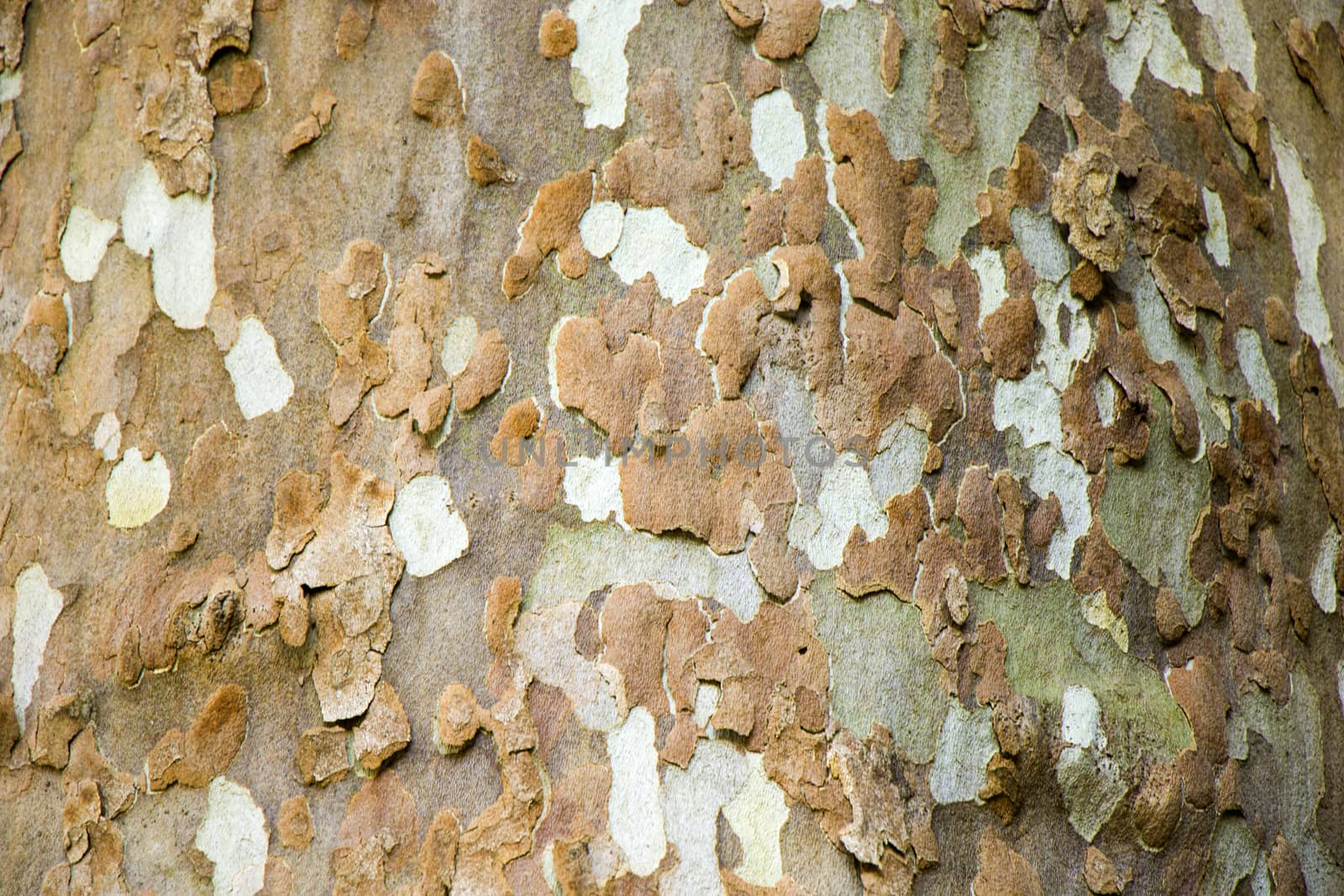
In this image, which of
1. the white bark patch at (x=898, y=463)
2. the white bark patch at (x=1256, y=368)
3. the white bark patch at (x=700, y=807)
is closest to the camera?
the white bark patch at (x=700, y=807)

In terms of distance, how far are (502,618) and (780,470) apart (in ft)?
1.00

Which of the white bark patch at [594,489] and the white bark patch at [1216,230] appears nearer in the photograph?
the white bark patch at [594,489]

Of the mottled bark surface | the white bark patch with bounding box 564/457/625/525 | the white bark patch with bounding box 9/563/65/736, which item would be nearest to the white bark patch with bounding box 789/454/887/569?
the mottled bark surface

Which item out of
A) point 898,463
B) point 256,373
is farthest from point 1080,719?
point 256,373

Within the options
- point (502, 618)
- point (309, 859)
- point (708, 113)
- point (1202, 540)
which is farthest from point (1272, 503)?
point (309, 859)

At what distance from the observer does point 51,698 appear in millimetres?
1118

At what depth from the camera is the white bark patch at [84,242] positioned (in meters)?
1.24

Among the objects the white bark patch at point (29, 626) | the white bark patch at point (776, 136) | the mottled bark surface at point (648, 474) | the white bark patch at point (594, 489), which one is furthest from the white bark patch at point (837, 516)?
the white bark patch at point (29, 626)

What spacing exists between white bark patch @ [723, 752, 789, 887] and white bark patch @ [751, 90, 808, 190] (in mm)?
593

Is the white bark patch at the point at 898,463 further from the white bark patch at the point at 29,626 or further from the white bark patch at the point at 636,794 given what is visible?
the white bark patch at the point at 29,626

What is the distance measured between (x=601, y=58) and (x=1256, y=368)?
863 millimetres

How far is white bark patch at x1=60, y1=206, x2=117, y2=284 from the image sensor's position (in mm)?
1240

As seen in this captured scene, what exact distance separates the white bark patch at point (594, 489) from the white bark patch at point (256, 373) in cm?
32

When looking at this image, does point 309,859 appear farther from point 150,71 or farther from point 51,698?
point 150,71
